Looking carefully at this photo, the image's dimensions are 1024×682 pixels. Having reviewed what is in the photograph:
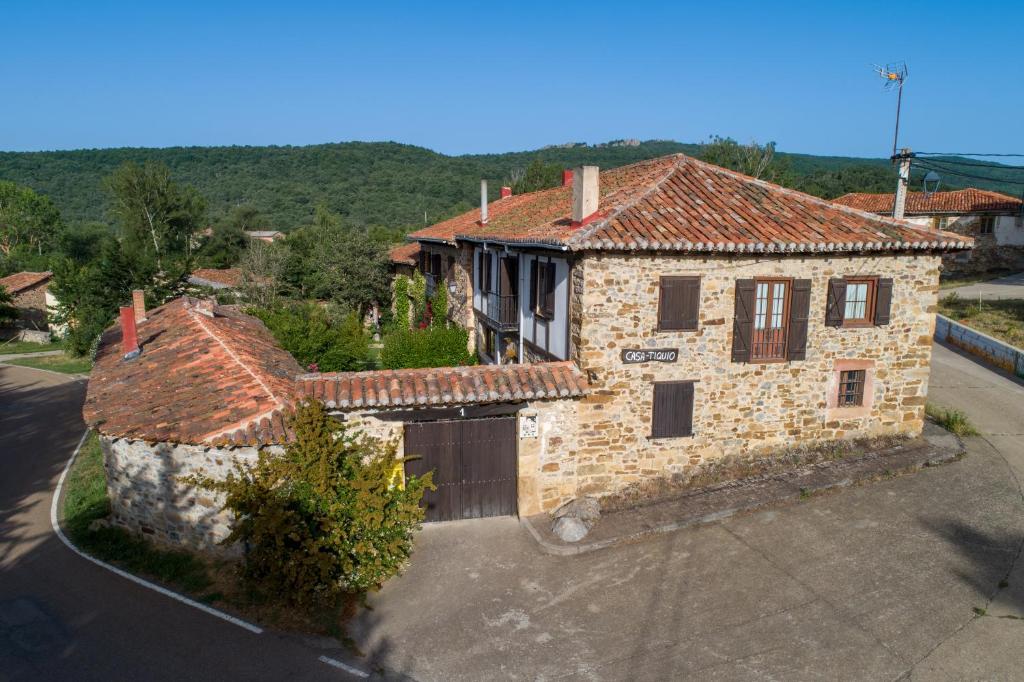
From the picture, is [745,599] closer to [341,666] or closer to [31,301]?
[341,666]

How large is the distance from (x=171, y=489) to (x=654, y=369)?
29.4ft

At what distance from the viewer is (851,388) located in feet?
46.4

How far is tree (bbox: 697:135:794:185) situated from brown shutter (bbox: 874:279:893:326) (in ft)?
122

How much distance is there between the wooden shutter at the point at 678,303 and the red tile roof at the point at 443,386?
1.99 meters

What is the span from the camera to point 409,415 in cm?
1172

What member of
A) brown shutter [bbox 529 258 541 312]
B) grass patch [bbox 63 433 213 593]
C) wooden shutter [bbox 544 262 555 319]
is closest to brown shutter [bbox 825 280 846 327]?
wooden shutter [bbox 544 262 555 319]

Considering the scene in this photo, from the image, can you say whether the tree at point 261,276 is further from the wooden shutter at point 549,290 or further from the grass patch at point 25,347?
the wooden shutter at point 549,290

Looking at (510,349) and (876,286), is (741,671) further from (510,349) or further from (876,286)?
(510,349)

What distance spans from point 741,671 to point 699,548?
3.01m

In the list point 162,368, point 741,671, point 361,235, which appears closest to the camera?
point 741,671

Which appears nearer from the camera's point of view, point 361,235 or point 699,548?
point 699,548

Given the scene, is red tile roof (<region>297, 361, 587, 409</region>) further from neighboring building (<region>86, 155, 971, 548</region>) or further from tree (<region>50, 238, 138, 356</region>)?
tree (<region>50, 238, 138, 356</region>)

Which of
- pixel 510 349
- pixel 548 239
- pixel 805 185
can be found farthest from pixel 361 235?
pixel 805 185

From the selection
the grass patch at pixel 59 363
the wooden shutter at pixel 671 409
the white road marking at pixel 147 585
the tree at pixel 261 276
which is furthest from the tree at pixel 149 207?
the wooden shutter at pixel 671 409
